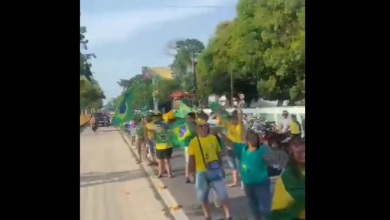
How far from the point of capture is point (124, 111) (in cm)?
288

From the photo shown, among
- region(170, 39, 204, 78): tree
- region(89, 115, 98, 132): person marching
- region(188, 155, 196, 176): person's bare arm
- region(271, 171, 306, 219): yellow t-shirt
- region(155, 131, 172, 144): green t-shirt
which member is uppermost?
region(170, 39, 204, 78): tree

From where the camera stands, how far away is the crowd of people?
2.82m

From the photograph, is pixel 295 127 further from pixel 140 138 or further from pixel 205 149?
pixel 140 138

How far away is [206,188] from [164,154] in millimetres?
307

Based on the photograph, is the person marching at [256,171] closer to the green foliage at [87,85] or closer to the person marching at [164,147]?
the person marching at [164,147]

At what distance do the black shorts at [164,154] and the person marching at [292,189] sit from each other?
0.62 meters

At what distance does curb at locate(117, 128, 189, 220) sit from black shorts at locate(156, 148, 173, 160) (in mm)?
90

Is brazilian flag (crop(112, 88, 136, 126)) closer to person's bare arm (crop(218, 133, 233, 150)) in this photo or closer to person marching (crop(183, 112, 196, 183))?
person marching (crop(183, 112, 196, 183))

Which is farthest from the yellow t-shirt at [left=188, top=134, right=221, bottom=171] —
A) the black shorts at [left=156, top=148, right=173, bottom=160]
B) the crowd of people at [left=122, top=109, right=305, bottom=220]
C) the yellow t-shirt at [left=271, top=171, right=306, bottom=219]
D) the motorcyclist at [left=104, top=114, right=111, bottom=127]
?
the motorcyclist at [left=104, top=114, right=111, bottom=127]
